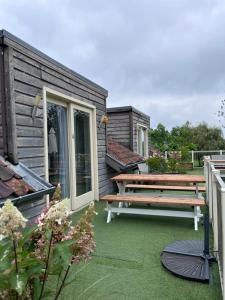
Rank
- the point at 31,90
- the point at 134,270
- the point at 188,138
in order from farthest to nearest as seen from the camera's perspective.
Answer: the point at 188,138
the point at 31,90
the point at 134,270

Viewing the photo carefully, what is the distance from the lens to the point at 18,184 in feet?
9.77

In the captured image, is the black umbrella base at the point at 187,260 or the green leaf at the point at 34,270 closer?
the green leaf at the point at 34,270

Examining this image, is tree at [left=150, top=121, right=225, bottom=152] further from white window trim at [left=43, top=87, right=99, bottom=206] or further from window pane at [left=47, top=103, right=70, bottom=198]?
window pane at [left=47, top=103, right=70, bottom=198]

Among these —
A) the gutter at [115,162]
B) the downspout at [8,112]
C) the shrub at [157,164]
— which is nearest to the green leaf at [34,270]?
the downspout at [8,112]

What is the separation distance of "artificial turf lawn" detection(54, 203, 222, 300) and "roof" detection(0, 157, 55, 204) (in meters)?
0.95

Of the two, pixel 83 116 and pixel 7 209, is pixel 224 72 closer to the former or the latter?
pixel 83 116

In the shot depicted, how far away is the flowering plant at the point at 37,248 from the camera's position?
1.13 metres

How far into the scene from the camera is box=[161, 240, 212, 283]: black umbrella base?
2617 millimetres

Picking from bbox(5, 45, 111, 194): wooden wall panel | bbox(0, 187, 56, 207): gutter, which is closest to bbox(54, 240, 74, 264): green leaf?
bbox(0, 187, 56, 207): gutter

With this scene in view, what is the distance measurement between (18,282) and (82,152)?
15.6 ft

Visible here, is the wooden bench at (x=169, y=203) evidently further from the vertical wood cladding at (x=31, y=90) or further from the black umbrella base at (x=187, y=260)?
the vertical wood cladding at (x=31, y=90)

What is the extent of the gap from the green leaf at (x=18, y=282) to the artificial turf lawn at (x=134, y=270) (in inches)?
54.4

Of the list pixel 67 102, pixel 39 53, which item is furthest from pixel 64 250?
pixel 67 102

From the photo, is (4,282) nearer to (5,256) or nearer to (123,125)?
(5,256)
